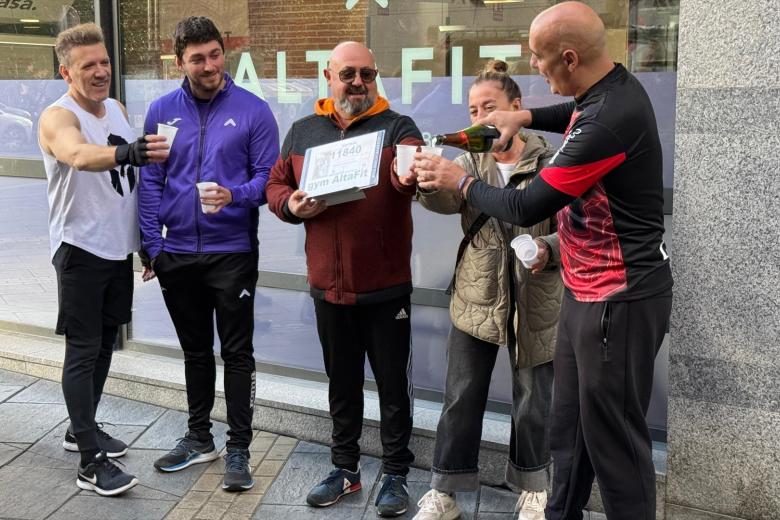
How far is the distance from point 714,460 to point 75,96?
3460 millimetres

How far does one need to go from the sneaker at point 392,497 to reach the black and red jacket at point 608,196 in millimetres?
1543

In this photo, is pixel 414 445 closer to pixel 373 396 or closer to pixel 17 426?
pixel 373 396

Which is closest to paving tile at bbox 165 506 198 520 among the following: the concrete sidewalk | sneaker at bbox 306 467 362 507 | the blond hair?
the concrete sidewalk

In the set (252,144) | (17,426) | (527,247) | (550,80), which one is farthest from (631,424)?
(17,426)

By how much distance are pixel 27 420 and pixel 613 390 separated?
3.86 metres

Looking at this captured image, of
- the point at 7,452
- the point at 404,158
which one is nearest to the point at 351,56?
the point at 404,158

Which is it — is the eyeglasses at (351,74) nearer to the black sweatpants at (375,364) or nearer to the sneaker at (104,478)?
the black sweatpants at (375,364)

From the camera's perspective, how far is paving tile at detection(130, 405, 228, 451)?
5.30 metres

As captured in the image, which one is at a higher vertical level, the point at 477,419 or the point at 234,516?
the point at 477,419

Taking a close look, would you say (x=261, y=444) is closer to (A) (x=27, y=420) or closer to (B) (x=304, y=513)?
(B) (x=304, y=513)

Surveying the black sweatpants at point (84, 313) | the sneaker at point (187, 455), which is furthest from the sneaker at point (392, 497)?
the black sweatpants at point (84, 313)

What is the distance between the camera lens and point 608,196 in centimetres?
322

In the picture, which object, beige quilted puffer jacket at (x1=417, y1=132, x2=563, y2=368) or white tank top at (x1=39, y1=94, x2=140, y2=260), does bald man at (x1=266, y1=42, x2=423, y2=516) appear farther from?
white tank top at (x1=39, y1=94, x2=140, y2=260)

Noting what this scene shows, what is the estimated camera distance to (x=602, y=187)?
3.21m
